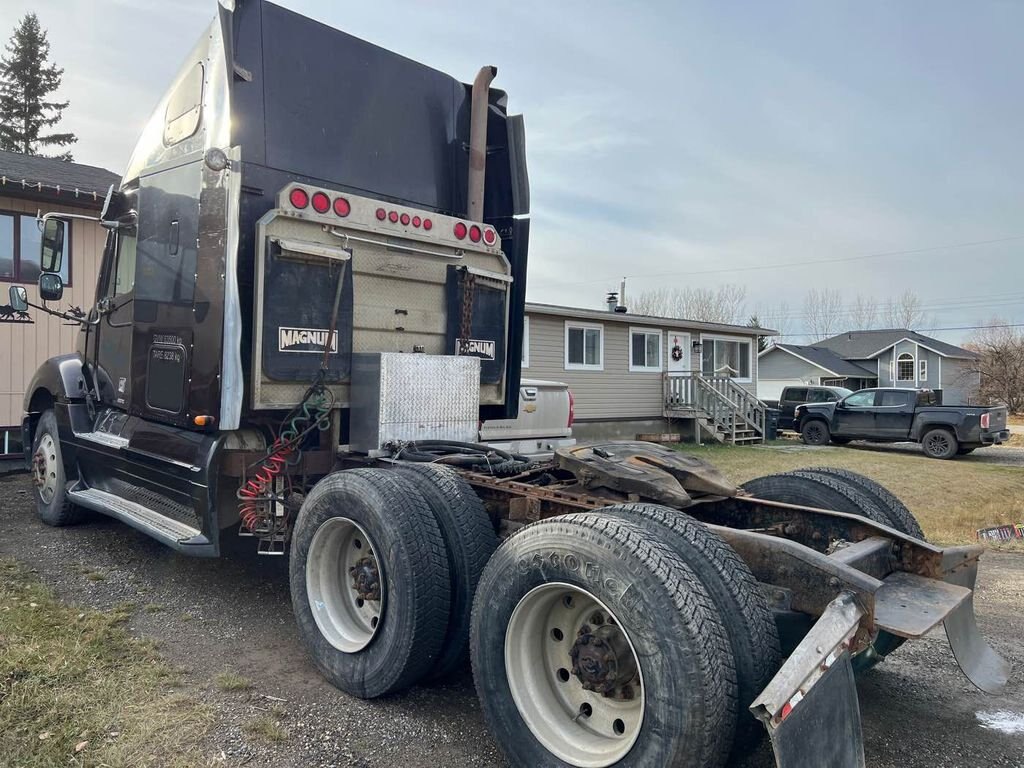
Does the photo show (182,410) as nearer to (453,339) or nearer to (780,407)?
(453,339)

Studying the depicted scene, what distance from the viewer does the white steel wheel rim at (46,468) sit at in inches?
258

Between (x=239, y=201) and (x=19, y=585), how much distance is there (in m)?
2.93

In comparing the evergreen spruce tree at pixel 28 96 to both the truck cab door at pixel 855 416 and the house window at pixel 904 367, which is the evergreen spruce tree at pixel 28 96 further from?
the house window at pixel 904 367

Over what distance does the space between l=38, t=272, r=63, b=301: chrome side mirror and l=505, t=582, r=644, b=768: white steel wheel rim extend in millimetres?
→ 4679

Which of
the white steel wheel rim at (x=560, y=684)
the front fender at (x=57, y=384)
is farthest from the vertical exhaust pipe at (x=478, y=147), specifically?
the front fender at (x=57, y=384)

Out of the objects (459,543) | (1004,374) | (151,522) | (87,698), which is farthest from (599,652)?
(1004,374)

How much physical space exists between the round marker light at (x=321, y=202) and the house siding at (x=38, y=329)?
7.04m

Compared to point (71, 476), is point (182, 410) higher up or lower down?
higher up

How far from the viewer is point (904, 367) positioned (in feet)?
149

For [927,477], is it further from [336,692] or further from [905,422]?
[336,692]

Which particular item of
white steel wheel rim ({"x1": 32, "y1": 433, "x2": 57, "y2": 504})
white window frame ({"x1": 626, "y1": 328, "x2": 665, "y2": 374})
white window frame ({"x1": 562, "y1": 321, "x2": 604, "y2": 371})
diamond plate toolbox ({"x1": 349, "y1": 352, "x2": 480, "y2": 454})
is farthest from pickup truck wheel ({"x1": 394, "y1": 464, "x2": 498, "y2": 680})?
white window frame ({"x1": 626, "y1": 328, "x2": 665, "y2": 374})

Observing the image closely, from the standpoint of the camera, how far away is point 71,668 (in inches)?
140

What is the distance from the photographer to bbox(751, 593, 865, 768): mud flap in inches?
79.9

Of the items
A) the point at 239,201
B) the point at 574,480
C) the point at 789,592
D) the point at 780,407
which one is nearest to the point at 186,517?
the point at 239,201
